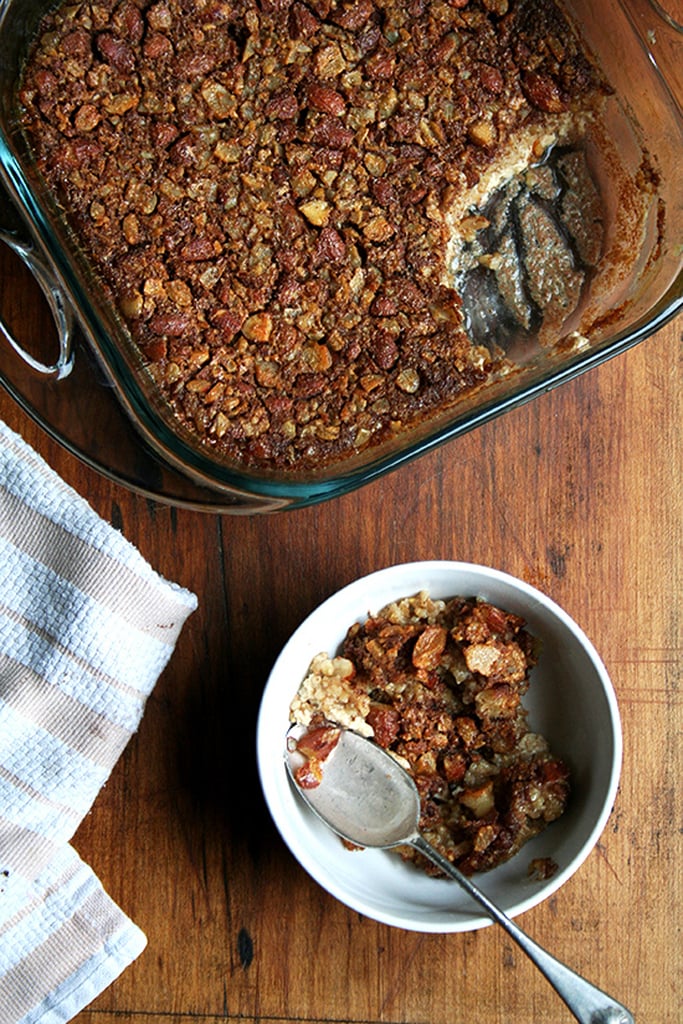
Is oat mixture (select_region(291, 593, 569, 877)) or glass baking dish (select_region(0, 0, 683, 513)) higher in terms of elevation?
glass baking dish (select_region(0, 0, 683, 513))

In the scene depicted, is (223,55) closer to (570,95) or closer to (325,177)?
(325,177)

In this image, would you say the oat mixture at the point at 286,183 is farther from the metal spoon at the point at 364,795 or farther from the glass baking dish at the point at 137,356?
the metal spoon at the point at 364,795

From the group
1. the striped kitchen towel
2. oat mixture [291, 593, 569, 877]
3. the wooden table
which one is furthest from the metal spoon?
the striped kitchen towel

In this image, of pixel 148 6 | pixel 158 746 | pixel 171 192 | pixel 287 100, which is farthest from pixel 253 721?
pixel 148 6

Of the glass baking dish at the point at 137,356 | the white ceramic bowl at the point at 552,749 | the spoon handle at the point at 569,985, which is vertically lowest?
the spoon handle at the point at 569,985

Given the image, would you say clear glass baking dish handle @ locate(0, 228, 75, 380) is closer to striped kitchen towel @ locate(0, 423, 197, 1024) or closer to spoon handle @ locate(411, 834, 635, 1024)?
striped kitchen towel @ locate(0, 423, 197, 1024)

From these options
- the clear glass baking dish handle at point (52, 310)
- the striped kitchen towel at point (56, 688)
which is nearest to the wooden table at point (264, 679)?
the striped kitchen towel at point (56, 688)

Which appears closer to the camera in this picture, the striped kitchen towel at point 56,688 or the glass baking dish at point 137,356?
the glass baking dish at point 137,356
